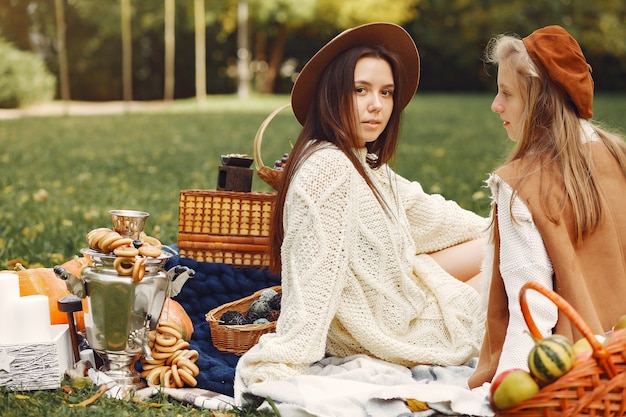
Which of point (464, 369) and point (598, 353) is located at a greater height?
point (598, 353)

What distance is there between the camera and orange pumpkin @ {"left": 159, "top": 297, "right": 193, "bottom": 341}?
326 centimetres

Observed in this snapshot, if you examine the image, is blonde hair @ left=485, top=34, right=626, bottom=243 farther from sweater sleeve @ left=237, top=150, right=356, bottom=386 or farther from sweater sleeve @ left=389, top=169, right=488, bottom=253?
sweater sleeve @ left=389, top=169, right=488, bottom=253

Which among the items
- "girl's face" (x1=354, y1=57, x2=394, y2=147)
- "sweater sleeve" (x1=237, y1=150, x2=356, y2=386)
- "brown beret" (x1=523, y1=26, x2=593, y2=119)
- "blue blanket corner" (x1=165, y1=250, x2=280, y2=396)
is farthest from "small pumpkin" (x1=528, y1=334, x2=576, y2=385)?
"blue blanket corner" (x1=165, y1=250, x2=280, y2=396)

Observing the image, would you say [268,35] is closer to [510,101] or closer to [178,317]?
[178,317]

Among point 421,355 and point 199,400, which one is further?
point 421,355

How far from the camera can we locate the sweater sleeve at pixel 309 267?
281 cm

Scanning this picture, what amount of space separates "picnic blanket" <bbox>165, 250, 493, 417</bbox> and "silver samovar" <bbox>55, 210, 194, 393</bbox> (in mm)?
291

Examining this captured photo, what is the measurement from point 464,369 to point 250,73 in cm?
2910

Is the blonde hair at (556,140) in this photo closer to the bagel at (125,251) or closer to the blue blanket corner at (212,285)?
the bagel at (125,251)

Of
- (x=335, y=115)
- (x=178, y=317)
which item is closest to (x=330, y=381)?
(x=178, y=317)

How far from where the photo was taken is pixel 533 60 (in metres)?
2.81

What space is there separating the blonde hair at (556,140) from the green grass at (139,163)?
55cm

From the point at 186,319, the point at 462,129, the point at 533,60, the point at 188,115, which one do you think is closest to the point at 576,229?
the point at 533,60

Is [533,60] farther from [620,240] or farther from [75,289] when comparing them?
[75,289]
